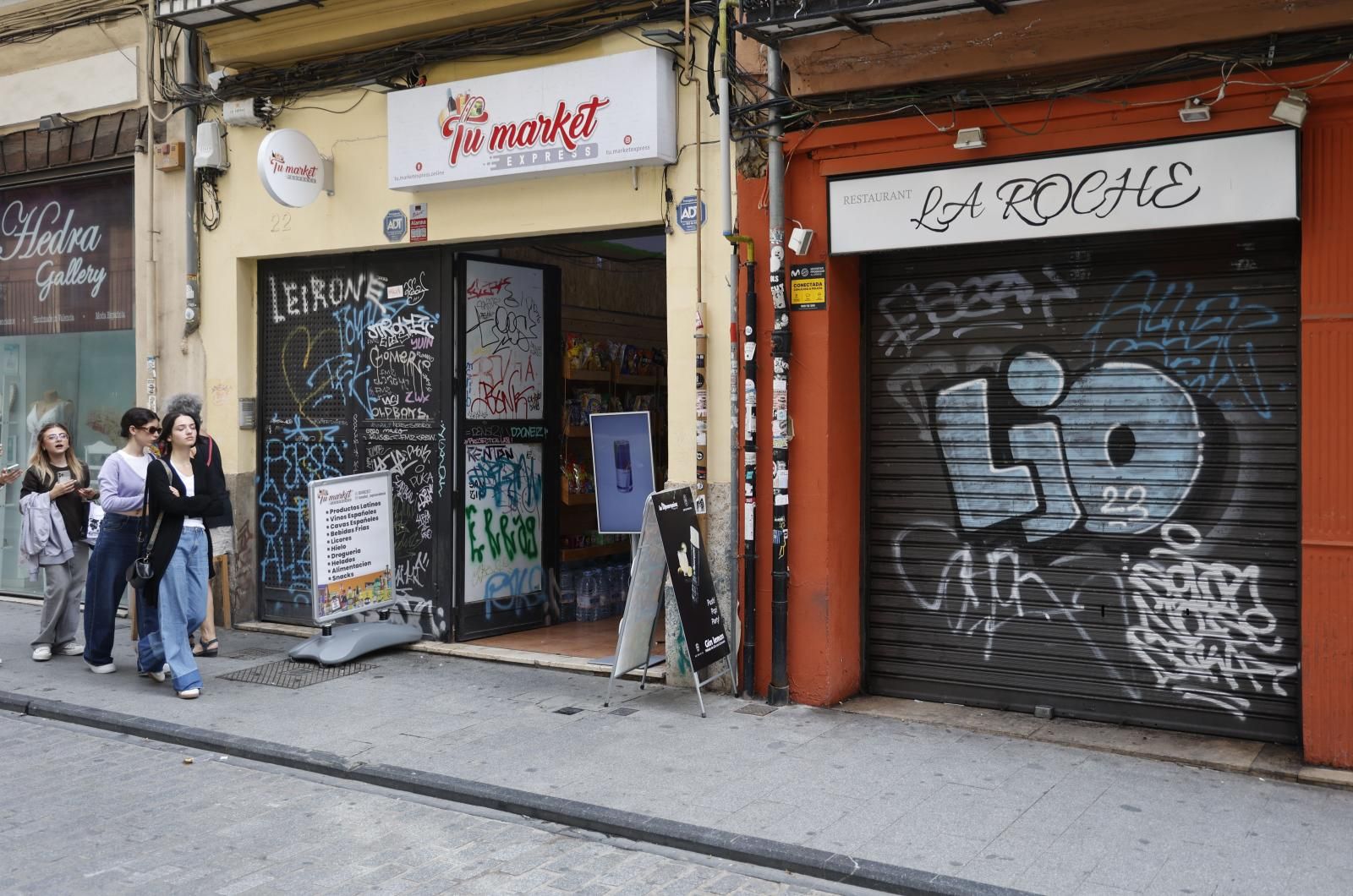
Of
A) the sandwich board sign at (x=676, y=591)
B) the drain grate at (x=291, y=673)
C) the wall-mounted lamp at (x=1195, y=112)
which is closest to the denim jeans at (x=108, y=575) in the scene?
the drain grate at (x=291, y=673)

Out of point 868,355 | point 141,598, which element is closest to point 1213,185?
point 868,355

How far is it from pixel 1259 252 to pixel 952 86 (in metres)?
1.99

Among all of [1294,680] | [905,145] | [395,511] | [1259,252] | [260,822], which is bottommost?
[260,822]

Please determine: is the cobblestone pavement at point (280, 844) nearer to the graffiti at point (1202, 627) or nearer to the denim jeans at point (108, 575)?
the denim jeans at point (108, 575)

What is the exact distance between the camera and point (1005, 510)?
7.84m

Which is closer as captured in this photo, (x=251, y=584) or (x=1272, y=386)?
(x=1272, y=386)

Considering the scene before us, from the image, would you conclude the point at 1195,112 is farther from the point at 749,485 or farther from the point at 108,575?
the point at 108,575

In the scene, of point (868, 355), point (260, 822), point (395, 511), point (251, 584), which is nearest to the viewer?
point (260, 822)

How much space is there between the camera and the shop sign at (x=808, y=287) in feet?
26.1

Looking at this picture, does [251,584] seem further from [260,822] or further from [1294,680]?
[1294,680]

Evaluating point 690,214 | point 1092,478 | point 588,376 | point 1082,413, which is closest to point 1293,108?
point 1082,413

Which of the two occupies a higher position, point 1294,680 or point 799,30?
point 799,30

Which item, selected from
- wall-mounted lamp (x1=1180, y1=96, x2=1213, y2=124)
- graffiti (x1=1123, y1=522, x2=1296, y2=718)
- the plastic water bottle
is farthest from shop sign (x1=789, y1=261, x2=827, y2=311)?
the plastic water bottle

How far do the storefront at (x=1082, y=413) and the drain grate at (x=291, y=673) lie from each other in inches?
124
